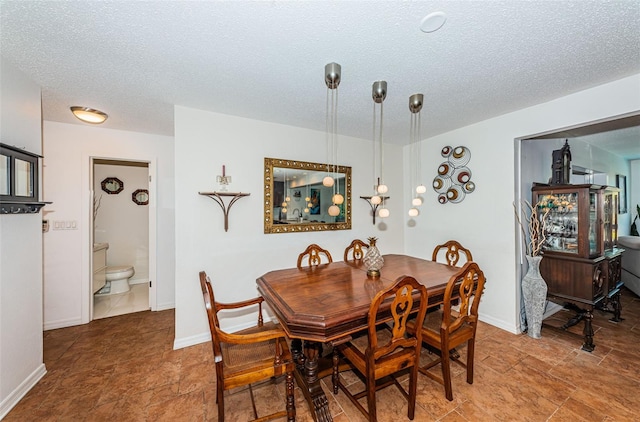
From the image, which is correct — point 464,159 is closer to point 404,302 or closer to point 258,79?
point 404,302

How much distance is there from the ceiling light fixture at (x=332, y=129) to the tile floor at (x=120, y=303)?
326 cm

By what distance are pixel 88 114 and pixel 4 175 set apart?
1.19m

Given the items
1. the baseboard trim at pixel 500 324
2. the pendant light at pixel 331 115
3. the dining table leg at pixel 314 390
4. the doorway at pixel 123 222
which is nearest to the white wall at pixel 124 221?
the doorway at pixel 123 222

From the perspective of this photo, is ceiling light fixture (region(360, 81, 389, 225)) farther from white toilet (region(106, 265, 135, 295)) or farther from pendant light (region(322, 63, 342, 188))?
white toilet (region(106, 265, 135, 295))

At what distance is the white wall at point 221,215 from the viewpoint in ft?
8.45

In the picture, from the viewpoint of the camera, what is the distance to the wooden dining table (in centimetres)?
143

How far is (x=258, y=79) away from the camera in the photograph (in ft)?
6.63

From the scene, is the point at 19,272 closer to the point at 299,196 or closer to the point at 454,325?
the point at 299,196

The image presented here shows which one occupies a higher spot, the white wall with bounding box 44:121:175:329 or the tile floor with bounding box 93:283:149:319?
the white wall with bounding box 44:121:175:329

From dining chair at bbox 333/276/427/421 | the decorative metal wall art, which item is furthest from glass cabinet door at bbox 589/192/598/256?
dining chair at bbox 333/276/427/421

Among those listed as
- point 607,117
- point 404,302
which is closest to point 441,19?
point 404,302

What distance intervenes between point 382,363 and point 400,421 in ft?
1.64

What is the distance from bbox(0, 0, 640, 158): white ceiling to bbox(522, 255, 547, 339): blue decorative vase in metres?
1.76

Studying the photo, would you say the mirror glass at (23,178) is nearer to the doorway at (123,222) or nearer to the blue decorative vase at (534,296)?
the doorway at (123,222)
